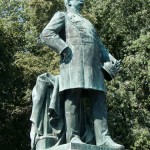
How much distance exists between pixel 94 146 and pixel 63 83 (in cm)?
107

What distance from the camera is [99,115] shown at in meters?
7.55

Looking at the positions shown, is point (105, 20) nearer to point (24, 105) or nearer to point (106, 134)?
point (24, 105)

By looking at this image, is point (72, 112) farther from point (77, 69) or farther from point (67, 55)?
point (67, 55)

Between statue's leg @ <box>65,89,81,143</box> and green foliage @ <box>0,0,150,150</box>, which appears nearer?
statue's leg @ <box>65,89,81,143</box>

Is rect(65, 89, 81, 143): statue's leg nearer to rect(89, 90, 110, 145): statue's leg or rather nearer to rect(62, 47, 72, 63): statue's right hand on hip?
rect(89, 90, 110, 145): statue's leg

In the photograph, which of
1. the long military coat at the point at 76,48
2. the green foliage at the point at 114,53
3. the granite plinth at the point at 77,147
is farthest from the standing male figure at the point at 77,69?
the green foliage at the point at 114,53

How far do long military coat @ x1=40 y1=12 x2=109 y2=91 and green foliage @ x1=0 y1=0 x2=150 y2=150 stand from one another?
13.5 m

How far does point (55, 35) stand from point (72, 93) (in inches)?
35.4

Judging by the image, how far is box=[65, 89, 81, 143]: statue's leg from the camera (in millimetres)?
7312

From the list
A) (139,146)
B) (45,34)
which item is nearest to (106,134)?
(45,34)

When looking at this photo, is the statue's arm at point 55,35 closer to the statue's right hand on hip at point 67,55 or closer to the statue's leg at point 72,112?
the statue's right hand on hip at point 67,55

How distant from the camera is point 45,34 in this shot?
298 inches

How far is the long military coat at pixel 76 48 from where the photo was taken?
7438 mm

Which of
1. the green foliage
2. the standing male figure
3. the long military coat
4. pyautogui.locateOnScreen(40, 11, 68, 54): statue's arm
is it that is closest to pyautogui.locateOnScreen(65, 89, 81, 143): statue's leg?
the standing male figure
